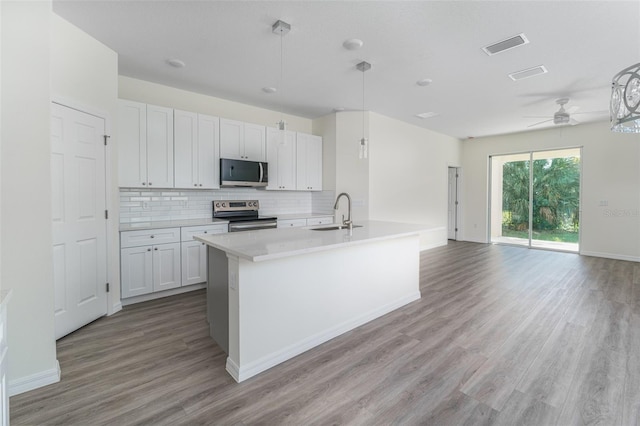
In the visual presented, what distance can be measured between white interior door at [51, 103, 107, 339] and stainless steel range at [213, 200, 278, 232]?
1.55 metres

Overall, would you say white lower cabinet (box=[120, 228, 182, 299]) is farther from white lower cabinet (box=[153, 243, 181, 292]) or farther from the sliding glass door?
the sliding glass door

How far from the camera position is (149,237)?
11.1ft

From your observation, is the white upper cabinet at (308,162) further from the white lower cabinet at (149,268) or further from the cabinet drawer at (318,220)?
the white lower cabinet at (149,268)

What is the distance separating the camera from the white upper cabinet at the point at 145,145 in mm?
3389

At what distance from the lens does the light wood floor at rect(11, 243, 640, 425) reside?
169 centimetres

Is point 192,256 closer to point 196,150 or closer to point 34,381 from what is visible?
point 196,150

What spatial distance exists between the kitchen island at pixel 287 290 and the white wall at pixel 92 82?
138cm

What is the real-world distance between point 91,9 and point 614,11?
429 cm

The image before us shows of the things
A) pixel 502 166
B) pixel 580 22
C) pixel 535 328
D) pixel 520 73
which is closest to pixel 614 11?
pixel 580 22

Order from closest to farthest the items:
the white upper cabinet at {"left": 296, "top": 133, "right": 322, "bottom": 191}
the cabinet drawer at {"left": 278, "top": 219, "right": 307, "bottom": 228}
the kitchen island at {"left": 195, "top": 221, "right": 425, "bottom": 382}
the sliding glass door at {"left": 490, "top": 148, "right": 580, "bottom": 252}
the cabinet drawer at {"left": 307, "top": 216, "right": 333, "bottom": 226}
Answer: the kitchen island at {"left": 195, "top": 221, "right": 425, "bottom": 382} < the cabinet drawer at {"left": 278, "top": 219, "right": 307, "bottom": 228} < the cabinet drawer at {"left": 307, "top": 216, "right": 333, "bottom": 226} < the white upper cabinet at {"left": 296, "top": 133, "right": 322, "bottom": 191} < the sliding glass door at {"left": 490, "top": 148, "right": 580, "bottom": 252}

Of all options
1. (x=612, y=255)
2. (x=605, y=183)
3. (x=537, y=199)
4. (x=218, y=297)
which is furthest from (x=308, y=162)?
(x=612, y=255)

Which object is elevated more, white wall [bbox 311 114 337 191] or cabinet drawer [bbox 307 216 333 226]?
white wall [bbox 311 114 337 191]

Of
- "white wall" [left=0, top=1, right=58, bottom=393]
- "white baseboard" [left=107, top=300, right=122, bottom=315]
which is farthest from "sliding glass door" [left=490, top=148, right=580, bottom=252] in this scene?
"white wall" [left=0, top=1, right=58, bottom=393]

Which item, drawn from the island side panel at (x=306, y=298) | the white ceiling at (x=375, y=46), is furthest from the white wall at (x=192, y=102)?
the island side panel at (x=306, y=298)
